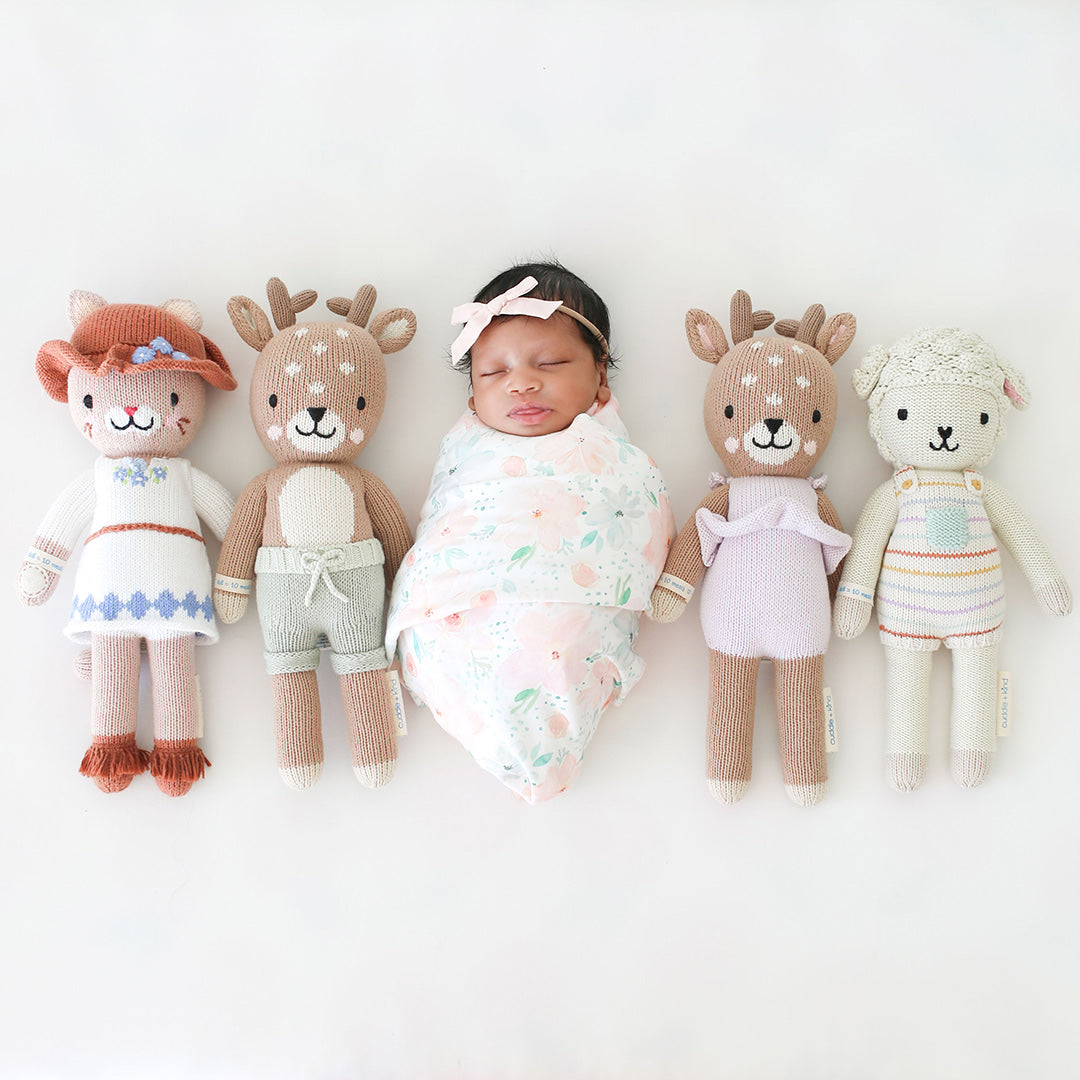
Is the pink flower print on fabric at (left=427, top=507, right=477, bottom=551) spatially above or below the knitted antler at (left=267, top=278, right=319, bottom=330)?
below

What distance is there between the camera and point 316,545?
146 centimetres

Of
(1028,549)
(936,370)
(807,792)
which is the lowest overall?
(807,792)

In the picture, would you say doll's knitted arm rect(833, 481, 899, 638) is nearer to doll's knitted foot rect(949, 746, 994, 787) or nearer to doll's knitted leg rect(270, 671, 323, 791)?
doll's knitted foot rect(949, 746, 994, 787)

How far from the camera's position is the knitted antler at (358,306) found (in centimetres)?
160

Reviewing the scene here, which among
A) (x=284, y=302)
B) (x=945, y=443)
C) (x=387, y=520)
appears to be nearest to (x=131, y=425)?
(x=284, y=302)

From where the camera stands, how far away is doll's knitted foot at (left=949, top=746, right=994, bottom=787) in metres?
1.54

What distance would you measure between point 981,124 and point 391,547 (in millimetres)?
1430

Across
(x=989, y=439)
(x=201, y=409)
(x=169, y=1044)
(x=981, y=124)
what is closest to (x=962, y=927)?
(x=989, y=439)

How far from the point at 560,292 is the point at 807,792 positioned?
98 centimetres

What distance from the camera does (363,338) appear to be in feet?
5.06

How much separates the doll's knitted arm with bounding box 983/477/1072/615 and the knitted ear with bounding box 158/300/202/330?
4.75 feet

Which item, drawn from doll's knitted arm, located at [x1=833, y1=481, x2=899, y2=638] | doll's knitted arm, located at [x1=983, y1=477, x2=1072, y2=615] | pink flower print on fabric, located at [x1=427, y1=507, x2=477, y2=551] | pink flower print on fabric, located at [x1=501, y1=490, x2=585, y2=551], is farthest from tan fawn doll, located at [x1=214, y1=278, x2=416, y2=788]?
doll's knitted arm, located at [x1=983, y1=477, x2=1072, y2=615]

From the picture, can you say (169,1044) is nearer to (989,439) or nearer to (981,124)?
(989,439)

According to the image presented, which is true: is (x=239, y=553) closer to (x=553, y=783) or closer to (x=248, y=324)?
(x=248, y=324)
